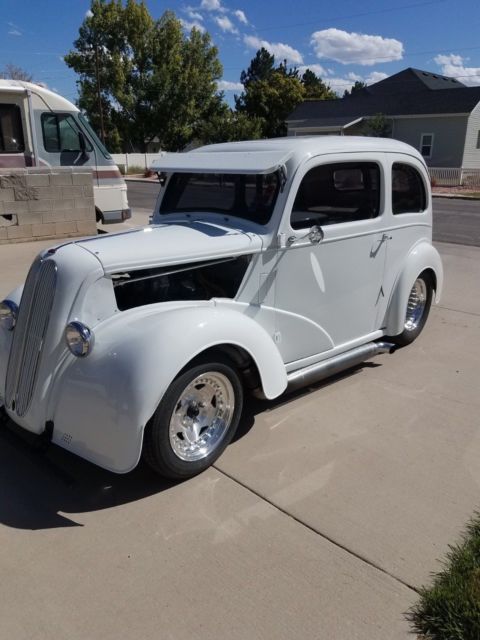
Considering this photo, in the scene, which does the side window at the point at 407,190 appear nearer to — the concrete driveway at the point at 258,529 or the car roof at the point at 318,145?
the car roof at the point at 318,145

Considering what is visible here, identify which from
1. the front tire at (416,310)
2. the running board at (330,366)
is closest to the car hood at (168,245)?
the running board at (330,366)

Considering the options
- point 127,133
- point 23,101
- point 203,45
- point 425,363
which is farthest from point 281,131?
point 425,363

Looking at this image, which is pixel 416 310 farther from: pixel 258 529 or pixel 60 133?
pixel 60 133

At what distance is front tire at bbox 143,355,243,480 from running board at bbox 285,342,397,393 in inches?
23.3

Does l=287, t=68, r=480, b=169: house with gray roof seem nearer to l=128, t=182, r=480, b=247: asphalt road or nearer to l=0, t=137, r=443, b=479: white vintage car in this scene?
l=128, t=182, r=480, b=247: asphalt road

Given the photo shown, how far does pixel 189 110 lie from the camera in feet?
136

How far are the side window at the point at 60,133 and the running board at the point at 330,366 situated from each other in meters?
8.60

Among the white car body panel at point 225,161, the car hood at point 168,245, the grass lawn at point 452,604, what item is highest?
the white car body panel at point 225,161

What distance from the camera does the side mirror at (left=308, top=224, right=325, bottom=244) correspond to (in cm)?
381

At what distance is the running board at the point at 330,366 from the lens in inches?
152

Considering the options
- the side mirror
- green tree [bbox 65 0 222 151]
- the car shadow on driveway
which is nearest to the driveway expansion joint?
the car shadow on driveway

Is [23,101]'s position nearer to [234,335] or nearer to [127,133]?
[234,335]

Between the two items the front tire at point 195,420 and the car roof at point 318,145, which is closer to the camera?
the front tire at point 195,420

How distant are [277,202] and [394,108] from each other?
3283cm
